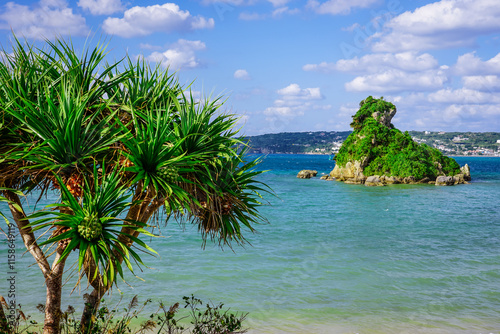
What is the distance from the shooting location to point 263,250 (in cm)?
1934

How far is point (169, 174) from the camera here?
13.6 ft

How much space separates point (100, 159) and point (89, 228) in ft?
2.64

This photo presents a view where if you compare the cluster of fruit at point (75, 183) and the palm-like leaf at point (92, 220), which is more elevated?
the cluster of fruit at point (75, 183)

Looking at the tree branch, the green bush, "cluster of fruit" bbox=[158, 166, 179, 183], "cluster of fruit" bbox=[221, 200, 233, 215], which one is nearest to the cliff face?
the green bush

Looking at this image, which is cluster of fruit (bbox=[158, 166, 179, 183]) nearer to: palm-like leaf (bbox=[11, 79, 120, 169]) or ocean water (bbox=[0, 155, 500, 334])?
palm-like leaf (bbox=[11, 79, 120, 169])

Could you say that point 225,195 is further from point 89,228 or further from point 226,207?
point 89,228

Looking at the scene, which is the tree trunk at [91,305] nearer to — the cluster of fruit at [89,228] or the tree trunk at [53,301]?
the tree trunk at [53,301]

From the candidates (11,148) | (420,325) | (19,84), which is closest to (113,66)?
(19,84)

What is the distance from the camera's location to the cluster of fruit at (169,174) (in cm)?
416

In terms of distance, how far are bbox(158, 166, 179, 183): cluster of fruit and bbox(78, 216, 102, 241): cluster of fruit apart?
72cm

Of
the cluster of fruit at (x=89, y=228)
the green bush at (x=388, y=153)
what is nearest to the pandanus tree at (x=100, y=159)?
the cluster of fruit at (x=89, y=228)


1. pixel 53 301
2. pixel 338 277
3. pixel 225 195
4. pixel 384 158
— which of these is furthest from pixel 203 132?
pixel 384 158

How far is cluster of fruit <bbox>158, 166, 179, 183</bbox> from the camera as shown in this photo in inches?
164

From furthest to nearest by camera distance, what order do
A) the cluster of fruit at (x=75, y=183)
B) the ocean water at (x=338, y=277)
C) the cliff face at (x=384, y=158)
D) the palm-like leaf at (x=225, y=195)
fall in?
the cliff face at (x=384, y=158) < the ocean water at (x=338, y=277) < the palm-like leaf at (x=225, y=195) < the cluster of fruit at (x=75, y=183)
